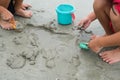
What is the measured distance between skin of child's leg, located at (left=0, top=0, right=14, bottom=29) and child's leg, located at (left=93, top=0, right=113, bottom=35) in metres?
0.78

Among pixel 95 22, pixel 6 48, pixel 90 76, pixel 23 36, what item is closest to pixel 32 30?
pixel 23 36

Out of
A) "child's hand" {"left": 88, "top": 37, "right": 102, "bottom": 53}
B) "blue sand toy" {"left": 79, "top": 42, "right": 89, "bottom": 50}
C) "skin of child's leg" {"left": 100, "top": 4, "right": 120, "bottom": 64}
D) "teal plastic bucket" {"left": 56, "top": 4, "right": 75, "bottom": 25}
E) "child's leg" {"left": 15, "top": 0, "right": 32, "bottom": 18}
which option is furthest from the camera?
"child's leg" {"left": 15, "top": 0, "right": 32, "bottom": 18}

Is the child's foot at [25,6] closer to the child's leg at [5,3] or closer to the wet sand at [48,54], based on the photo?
the wet sand at [48,54]

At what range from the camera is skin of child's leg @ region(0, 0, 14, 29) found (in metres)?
2.56

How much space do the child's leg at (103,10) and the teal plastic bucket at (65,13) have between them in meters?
0.35

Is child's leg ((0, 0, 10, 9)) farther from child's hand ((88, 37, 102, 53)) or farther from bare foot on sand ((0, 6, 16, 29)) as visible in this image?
child's hand ((88, 37, 102, 53))

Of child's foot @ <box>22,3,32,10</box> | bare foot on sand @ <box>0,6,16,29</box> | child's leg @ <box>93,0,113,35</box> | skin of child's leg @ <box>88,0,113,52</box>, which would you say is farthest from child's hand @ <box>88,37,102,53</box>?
child's foot @ <box>22,3,32,10</box>

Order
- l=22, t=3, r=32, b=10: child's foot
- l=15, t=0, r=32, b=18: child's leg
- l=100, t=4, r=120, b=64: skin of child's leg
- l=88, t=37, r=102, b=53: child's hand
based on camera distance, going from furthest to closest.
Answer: l=22, t=3, r=32, b=10: child's foot
l=15, t=0, r=32, b=18: child's leg
l=88, t=37, r=102, b=53: child's hand
l=100, t=4, r=120, b=64: skin of child's leg

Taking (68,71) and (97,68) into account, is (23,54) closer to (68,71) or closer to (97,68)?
(68,71)

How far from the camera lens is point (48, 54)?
2.34m

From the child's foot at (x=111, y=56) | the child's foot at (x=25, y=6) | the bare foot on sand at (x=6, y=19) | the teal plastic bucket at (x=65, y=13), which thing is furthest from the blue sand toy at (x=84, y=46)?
the child's foot at (x=25, y=6)

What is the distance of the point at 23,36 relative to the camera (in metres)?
2.53

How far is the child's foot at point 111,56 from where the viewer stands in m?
2.24

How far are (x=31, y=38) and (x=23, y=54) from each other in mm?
236
